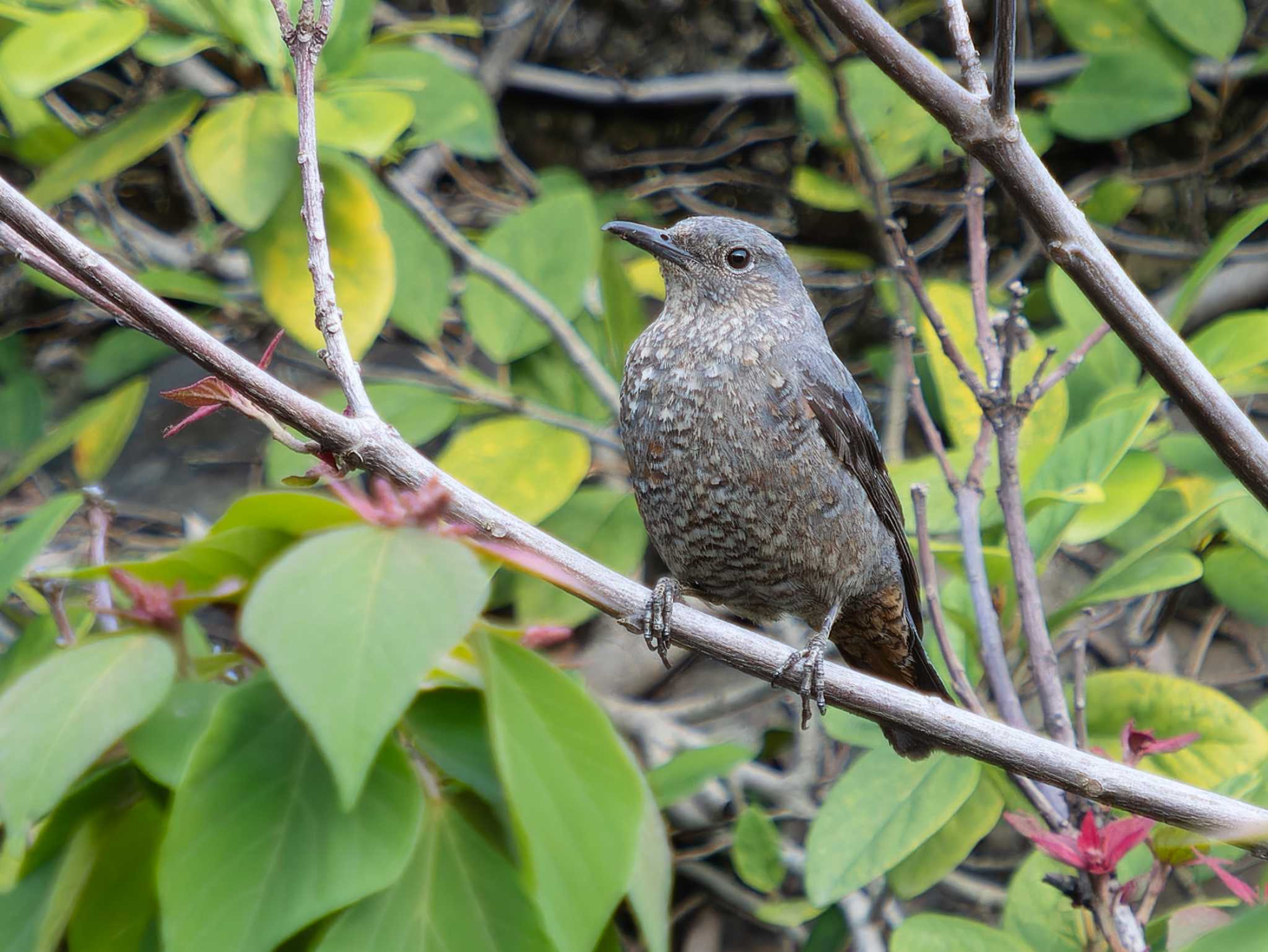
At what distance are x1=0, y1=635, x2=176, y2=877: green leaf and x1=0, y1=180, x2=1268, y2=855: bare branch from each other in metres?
0.36

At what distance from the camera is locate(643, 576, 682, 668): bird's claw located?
1.81m

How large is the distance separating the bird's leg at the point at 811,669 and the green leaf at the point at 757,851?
1.42 ft

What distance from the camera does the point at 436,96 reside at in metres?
3.35

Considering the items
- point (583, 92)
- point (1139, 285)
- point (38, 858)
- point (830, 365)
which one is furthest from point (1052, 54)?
point (38, 858)

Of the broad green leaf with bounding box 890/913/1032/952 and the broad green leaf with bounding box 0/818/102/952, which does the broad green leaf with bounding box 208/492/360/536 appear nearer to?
the broad green leaf with bounding box 0/818/102/952

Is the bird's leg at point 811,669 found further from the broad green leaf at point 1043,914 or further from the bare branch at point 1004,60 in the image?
the bare branch at point 1004,60

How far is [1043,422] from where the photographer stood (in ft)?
9.35

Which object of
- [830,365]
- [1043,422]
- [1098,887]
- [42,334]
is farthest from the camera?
[42,334]

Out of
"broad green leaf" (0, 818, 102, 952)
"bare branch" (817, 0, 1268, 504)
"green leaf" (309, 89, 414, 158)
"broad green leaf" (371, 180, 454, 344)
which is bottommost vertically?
"broad green leaf" (0, 818, 102, 952)

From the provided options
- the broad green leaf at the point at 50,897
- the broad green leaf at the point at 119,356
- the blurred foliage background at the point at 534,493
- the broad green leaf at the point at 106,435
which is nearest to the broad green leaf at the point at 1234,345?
the blurred foliage background at the point at 534,493

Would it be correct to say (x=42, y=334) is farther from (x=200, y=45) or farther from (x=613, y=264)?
(x=613, y=264)

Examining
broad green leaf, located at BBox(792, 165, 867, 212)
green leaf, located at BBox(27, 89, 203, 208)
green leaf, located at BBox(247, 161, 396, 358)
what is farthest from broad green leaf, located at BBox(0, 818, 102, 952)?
broad green leaf, located at BBox(792, 165, 867, 212)

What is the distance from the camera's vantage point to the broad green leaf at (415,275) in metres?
3.21

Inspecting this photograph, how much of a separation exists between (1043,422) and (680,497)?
3.34ft
